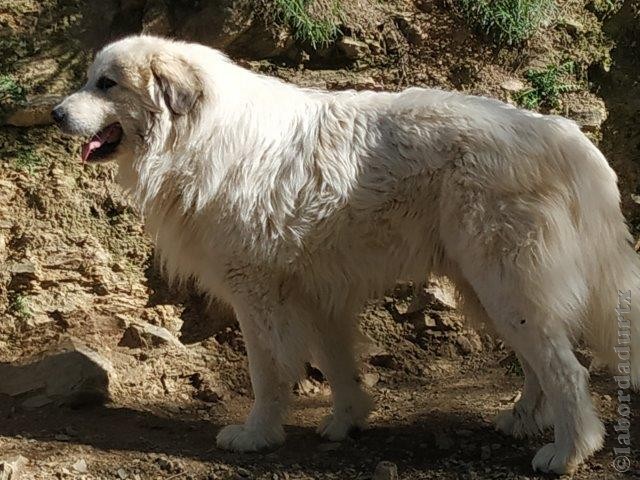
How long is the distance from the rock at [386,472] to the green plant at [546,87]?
3.36 m

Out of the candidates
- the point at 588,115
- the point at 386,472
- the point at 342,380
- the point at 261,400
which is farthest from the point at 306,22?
the point at 386,472

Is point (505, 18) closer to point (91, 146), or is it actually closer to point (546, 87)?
point (546, 87)

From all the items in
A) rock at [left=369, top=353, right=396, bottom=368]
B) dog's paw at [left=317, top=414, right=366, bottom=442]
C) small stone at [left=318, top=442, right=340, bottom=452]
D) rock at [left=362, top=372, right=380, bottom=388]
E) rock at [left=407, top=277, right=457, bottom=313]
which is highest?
rock at [left=407, top=277, right=457, bottom=313]

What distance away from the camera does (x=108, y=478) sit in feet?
14.7

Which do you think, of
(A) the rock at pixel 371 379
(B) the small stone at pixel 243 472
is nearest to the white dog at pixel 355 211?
(B) the small stone at pixel 243 472

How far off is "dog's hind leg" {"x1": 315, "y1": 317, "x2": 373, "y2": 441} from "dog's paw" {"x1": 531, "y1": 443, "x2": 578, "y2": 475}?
1.11m

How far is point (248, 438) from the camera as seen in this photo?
485 cm

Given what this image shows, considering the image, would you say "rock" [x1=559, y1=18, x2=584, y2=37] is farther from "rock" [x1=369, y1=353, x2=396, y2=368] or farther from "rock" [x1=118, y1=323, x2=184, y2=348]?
"rock" [x1=118, y1=323, x2=184, y2=348]

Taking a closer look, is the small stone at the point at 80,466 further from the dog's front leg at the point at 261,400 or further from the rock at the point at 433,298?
the rock at the point at 433,298

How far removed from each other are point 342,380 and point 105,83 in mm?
2194

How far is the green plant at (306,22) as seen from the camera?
22.4 feet

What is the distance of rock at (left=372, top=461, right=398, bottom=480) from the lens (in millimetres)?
4422

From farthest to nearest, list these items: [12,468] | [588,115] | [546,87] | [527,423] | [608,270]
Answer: [546,87], [588,115], [527,423], [608,270], [12,468]

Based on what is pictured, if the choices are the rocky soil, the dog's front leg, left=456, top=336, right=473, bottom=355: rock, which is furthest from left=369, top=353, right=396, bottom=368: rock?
the dog's front leg
